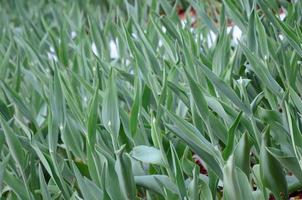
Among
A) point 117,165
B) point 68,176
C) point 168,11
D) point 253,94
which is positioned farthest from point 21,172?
point 168,11

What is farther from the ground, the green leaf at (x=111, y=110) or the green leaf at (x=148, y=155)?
the green leaf at (x=111, y=110)

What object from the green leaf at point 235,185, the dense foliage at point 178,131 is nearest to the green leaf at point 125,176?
the dense foliage at point 178,131

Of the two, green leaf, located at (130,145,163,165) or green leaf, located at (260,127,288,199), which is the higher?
green leaf, located at (130,145,163,165)

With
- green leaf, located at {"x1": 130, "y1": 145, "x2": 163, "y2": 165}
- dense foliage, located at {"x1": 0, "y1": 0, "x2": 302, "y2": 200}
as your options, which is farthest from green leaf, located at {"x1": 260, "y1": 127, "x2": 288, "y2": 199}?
green leaf, located at {"x1": 130, "y1": 145, "x2": 163, "y2": 165}

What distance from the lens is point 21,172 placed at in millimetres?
1049

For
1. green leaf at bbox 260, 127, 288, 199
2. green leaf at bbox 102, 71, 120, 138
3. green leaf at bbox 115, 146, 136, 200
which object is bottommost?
green leaf at bbox 260, 127, 288, 199

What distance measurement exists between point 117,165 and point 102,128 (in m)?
0.25

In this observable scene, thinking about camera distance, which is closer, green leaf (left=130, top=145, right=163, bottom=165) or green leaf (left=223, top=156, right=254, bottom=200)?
green leaf (left=223, top=156, right=254, bottom=200)

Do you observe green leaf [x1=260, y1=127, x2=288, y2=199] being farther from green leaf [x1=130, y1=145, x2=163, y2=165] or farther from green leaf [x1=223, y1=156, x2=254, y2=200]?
green leaf [x1=130, y1=145, x2=163, y2=165]

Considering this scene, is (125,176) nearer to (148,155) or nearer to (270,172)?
(148,155)

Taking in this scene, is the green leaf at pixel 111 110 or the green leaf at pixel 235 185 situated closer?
the green leaf at pixel 235 185

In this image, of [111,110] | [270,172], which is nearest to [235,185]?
[270,172]

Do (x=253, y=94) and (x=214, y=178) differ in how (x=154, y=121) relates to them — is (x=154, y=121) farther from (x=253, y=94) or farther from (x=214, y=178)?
(x=253, y=94)

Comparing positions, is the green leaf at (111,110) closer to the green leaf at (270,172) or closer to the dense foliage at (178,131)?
the dense foliage at (178,131)
